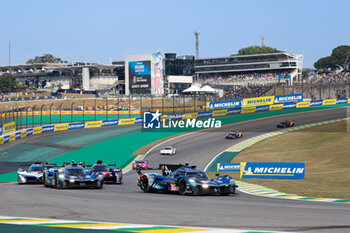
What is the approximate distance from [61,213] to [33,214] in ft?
2.58

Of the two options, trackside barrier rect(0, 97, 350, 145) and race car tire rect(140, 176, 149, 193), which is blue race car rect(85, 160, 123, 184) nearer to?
race car tire rect(140, 176, 149, 193)

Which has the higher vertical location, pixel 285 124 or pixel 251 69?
pixel 251 69

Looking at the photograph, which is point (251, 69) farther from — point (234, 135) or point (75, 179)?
point (75, 179)

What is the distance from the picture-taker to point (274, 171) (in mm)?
34938

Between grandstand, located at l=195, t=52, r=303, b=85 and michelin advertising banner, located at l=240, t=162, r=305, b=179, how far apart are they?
133523mm

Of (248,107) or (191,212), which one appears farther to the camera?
(248,107)

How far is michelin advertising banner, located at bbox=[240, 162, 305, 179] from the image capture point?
33.6m

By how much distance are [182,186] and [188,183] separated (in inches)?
19.2

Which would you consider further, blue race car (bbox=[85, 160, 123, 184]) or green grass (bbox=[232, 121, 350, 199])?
blue race car (bbox=[85, 160, 123, 184])

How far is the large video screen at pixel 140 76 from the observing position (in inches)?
5507

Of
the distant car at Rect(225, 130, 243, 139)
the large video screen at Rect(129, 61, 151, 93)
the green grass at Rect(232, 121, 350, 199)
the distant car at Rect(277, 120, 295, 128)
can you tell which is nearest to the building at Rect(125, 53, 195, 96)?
the large video screen at Rect(129, 61, 151, 93)

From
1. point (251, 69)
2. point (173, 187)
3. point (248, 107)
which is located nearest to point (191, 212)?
point (173, 187)

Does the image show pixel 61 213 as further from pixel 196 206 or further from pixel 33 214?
pixel 196 206

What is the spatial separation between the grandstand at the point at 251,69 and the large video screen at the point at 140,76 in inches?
1585
